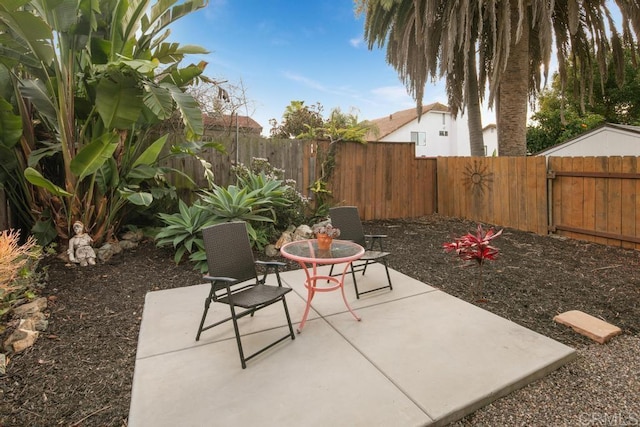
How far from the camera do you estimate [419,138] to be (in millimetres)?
24625

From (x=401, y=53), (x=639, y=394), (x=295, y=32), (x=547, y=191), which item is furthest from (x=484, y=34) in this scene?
(x=639, y=394)

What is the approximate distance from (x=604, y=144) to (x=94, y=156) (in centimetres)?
1299

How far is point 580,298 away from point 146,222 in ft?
19.7

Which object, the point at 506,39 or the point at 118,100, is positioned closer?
the point at 118,100

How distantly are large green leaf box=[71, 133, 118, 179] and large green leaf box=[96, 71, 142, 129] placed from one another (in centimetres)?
41

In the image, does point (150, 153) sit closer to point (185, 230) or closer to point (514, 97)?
point (185, 230)

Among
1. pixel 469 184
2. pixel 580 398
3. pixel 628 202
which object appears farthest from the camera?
pixel 469 184

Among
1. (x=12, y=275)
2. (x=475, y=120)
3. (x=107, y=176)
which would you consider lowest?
(x=12, y=275)

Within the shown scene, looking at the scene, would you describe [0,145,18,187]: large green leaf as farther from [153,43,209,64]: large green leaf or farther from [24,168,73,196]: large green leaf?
[153,43,209,64]: large green leaf

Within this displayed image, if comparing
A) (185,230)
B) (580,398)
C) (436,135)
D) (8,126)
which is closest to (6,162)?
(8,126)

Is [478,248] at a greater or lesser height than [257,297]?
greater

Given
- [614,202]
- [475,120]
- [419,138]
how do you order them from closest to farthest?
[614,202], [475,120], [419,138]

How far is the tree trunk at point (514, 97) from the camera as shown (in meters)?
7.61

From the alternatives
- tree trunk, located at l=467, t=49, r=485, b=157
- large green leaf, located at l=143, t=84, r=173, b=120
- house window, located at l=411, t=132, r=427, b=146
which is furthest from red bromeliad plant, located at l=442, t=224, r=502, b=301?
house window, located at l=411, t=132, r=427, b=146
